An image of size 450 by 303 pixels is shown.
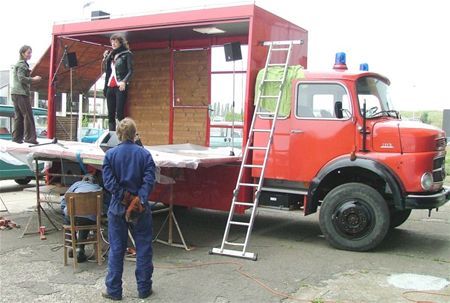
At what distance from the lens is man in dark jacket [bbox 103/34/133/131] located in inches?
340

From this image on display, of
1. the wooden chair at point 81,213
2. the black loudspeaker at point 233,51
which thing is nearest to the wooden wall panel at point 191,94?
the black loudspeaker at point 233,51

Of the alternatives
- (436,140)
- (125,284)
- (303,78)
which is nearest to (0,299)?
(125,284)

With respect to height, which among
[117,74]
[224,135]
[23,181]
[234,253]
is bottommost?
[23,181]

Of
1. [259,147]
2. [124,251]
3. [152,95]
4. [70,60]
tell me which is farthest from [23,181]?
[124,251]

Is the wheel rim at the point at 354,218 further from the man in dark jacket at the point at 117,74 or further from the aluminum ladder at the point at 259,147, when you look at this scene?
the man in dark jacket at the point at 117,74

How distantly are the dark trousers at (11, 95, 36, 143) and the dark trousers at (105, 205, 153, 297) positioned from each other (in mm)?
4427

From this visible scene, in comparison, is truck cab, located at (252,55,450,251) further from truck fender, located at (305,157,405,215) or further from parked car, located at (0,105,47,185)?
parked car, located at (0,105,47,185)

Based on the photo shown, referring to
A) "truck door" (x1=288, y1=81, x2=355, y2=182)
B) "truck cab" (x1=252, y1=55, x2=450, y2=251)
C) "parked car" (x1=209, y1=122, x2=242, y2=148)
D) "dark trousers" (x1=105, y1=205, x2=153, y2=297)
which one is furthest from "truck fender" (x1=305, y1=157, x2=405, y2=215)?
"dark trousers" (x1=105, y1=205, x2=153, y2=297)

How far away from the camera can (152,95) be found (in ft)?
36.5

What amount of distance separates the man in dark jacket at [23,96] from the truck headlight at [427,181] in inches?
251

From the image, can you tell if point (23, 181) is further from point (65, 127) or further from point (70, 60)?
point (70, 60)

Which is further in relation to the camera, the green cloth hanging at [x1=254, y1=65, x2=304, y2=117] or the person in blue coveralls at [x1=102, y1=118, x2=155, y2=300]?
the green cloth hanging at [x1=254, y1=65, x2=304, y2=117]

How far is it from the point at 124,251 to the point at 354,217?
335cm

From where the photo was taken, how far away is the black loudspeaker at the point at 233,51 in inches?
328
